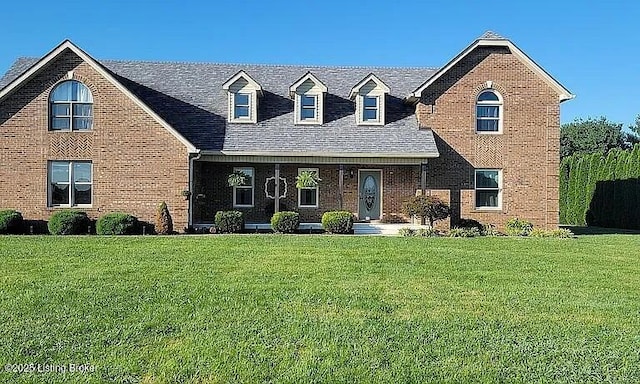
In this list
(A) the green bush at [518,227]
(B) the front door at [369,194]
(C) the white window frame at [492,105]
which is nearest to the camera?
(A) the green bush at [518,227]

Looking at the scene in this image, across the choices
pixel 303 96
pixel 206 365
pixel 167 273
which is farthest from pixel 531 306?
pixel 303 96

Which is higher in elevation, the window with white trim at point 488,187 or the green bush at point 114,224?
the window with white trim at point 488,187

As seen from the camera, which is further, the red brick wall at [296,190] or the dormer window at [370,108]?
the red brick wall at [296,190]

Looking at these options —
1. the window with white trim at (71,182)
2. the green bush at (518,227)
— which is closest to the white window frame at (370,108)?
the green bush at (518,227)

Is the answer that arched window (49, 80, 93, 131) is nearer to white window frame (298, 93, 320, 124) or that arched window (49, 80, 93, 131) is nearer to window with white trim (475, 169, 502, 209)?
white window frame (298, 93, 320, 124)

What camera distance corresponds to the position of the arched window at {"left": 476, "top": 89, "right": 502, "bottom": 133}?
851 inches

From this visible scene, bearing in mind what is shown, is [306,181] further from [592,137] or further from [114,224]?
[592,137]

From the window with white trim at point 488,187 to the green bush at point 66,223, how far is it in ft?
46.8

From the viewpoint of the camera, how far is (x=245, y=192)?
74.8 ft

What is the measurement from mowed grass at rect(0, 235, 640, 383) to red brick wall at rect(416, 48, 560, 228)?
826 cm

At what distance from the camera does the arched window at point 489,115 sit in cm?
2161

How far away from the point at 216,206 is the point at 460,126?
10.0 meters

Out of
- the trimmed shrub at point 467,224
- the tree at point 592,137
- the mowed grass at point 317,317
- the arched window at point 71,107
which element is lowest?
the mowed grass at point 317,317

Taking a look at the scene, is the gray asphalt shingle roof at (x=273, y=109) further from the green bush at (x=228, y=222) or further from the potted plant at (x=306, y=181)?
the green bush at (x=228, y=222)
